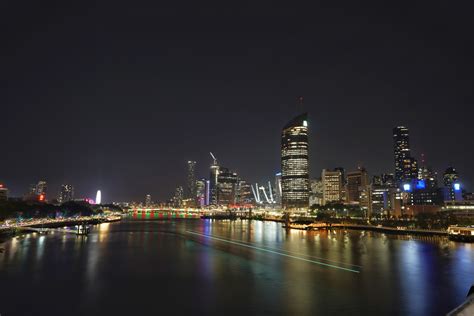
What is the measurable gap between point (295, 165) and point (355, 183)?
29765 mm

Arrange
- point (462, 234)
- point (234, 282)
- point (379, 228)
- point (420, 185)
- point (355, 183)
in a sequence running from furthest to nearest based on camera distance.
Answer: point (355, 183), point (420, 185), point (379, 228), point (462, 234), point (234, 282)

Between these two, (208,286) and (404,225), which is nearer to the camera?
(208,286)

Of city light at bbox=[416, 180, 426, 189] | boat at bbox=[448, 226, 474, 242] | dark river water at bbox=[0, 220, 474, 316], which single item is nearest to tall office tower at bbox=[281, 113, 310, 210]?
city light at bbox=[416, 180, 426, 189]

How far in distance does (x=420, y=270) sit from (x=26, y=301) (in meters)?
26.2

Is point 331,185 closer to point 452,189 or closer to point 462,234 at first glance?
point 452,189

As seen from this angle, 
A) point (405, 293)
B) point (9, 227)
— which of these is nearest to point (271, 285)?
point (405, 293)

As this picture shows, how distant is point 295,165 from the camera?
17138cm

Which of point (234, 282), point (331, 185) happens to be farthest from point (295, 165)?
point (234, 282)

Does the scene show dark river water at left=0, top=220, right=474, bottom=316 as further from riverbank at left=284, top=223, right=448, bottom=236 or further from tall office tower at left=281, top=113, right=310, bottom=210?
tall office tower at left=281, top=113, right=310, bottom=210

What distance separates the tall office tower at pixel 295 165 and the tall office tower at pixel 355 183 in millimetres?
20151

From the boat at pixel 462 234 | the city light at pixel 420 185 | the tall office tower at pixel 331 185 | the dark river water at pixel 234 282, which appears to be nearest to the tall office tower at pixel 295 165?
the tall office tower at pixel 331 185

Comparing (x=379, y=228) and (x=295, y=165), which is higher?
(x=295, y=165)

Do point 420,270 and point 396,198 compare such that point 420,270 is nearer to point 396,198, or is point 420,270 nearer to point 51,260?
point 51,260

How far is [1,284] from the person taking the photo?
22219mm
